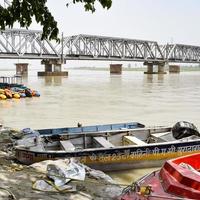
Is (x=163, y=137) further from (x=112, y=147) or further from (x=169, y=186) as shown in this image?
(x=169, y=186)

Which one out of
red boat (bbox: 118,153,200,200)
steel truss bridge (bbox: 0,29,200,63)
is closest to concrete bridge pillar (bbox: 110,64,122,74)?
steel truss bridge (bbox: 0,29,200,63)

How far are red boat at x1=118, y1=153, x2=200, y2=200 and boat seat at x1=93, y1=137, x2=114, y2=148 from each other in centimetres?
522

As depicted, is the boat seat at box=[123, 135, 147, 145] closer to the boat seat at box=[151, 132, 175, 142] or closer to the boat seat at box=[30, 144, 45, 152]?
the boat seat at box=[151, 132, 175, 142]

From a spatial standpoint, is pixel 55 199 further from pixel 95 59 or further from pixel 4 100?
pixel 95 59

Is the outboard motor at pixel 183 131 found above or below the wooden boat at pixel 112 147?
above

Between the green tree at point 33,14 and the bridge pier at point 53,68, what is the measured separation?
337 ft

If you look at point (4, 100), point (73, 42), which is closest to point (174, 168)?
point (4, 100)

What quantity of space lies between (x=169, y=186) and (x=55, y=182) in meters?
3.53

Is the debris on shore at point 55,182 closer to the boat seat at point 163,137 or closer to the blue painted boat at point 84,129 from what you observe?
the blue painted boat at point 84,129

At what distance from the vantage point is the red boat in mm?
6934

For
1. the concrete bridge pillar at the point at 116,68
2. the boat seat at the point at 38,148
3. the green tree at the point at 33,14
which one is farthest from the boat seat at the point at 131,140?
the concrete bridge pillar at the point at 116,68

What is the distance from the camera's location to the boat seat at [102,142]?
13.3 m

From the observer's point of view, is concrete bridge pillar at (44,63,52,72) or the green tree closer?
the green tree

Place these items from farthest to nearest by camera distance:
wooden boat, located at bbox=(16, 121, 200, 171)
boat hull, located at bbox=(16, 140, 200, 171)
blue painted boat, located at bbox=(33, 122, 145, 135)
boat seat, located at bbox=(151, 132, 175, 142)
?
blue painted boat, located at bbox=(33, 122, 145, 135)
boat seat, located at bbox=(151, 132, 175, 142)
wooden boat, located at bbox=(16, 121, 200, 171)
boat hull, located at bbox=(16, 140, 200, 171)
